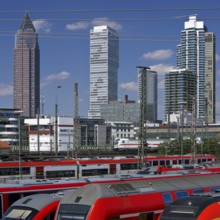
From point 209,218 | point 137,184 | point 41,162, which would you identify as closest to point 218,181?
point 137,184

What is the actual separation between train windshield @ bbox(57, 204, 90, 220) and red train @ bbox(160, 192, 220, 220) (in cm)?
269

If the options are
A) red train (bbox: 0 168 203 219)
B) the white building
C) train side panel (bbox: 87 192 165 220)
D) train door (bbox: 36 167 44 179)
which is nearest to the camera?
train side panel (bbox: 87 192 165 220)

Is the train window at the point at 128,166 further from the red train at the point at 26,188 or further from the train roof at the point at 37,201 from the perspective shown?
the train roof at the point at 37,201

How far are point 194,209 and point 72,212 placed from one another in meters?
3.91

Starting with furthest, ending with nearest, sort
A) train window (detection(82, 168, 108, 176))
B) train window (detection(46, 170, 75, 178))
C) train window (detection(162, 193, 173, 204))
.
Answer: train window (detection(82, 168, 108, 176)), train window (detection(46, 170, 75, 178)), train window (detection(162, 193, 173, 204))

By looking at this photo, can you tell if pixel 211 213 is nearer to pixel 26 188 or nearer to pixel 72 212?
pixel 72 212

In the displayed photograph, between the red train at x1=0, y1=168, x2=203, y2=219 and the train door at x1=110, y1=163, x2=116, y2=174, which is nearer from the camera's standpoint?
the red train at x1=0, y1=168, x2=203, y2=219

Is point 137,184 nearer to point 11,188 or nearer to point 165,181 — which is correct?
point 165,181

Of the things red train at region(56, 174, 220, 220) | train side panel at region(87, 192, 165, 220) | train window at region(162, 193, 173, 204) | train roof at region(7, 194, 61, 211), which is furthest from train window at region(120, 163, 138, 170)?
train roof at region(7, 194, 61, 211)

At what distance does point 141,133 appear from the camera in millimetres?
45594

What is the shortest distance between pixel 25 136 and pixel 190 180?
175058 millimetres

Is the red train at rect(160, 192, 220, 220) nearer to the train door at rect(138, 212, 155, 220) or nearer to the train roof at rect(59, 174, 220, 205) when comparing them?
the train roof at rect(59, 174, 220, 205)

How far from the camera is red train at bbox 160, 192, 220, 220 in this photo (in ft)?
41.9

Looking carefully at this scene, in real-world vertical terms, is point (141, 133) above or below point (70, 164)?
above
